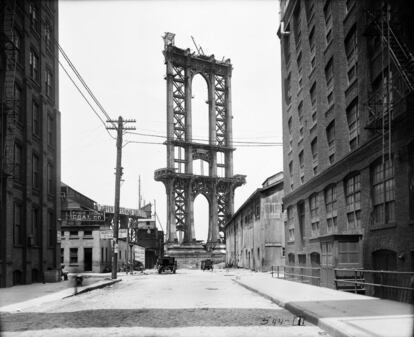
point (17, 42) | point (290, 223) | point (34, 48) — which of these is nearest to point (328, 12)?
point (290, 223)

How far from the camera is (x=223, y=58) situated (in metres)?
114

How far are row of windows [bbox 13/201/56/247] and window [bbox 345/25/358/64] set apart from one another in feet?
64.4

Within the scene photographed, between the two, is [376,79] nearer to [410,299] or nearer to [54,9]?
[410,299]

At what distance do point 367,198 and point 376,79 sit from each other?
4679 millimetres

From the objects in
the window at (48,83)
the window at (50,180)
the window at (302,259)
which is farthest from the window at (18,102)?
the window at (302,259)

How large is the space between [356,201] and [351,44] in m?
7.13

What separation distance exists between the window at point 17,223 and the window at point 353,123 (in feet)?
61.4

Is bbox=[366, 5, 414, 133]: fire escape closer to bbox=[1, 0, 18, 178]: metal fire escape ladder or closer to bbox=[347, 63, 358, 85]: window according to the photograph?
bbox=[347, 63, 358, 85]: window

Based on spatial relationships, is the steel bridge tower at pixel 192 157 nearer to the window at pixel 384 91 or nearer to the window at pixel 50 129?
the window at pixel 50 129

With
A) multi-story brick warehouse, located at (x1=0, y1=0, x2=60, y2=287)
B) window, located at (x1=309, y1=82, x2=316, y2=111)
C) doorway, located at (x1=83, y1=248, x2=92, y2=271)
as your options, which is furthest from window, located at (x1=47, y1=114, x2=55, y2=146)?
doorway, located at (x1=83, y1=248, x2=92, y2=271)

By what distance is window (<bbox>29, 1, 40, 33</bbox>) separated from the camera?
35.0 metres

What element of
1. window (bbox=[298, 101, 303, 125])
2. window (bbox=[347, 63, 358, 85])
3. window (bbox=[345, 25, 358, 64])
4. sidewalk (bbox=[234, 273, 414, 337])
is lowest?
sidewalk (bbox=[234, 273, 414, 337])

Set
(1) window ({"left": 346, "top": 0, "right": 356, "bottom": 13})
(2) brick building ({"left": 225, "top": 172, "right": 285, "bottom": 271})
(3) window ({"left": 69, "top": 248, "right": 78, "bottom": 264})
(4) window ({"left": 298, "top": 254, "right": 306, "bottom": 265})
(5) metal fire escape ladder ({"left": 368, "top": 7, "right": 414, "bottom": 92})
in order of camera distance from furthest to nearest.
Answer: (3) window ({"left": 69, "top": 248, "right": 78, "bottom": 264})
(2) brick building ({"left": 225, "top": 172, "right": 285, "bottom": 271})
(4) window ({"left": 298, "top": 254, "right": 306, "bottom": 265})
(1) window ({"left": 346, "top": 0, "right": 356, "bottom": 13})
(5) metal fire escape ladder ({"left": 368, "top": 7, "right": 414, "bottom": 92})

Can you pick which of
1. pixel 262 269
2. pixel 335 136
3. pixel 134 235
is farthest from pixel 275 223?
pixel 134 235
